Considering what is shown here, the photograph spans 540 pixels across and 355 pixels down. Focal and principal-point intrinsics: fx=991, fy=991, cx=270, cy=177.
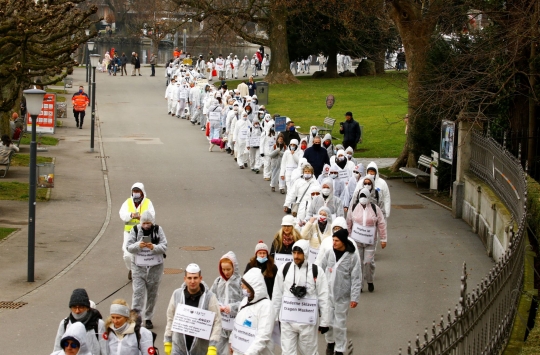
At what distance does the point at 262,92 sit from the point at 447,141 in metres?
22.8

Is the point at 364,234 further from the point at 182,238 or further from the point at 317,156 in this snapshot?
the point at 317,156

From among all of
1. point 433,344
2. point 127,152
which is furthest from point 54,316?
point 127,152

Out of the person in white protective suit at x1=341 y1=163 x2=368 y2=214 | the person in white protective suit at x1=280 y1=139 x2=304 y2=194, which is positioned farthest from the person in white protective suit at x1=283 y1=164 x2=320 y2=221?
the person in white protective suit at x1=280 y1=139 x2=304 y2=194

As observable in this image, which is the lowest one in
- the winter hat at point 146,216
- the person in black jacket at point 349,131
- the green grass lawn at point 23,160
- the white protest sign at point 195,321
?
the green grass lawn at point 23,160

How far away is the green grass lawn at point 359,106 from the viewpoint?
34.7 metres

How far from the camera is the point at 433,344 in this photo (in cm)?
656

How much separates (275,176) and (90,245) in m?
7.47

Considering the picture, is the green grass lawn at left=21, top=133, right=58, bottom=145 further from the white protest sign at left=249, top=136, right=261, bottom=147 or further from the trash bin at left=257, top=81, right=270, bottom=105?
the trash bin at left=257, top=81, right=270, bottom=105

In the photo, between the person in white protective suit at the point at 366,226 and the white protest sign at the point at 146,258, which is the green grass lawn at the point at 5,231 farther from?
the person in white protective suit at the point at 366,226

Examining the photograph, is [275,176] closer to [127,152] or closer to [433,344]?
[127,152]

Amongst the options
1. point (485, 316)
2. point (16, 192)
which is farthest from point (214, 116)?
point (485, 316)

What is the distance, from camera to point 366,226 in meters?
15.0

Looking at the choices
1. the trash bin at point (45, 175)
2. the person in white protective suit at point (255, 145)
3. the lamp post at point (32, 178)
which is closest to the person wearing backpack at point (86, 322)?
the lamp post at point (32, 178)

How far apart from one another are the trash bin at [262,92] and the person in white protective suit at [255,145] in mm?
16351
